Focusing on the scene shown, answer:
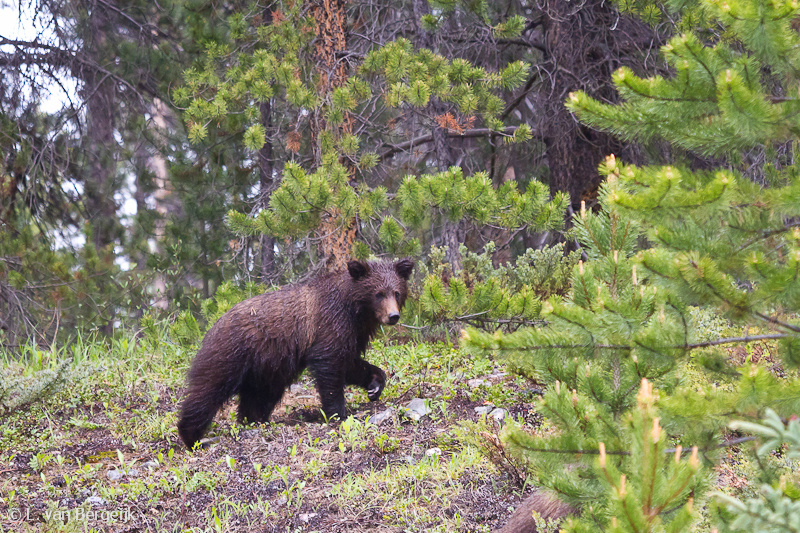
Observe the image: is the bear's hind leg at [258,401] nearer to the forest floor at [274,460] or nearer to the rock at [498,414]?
the forest floor at [274,460]

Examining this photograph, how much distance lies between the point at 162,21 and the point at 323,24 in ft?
17.1

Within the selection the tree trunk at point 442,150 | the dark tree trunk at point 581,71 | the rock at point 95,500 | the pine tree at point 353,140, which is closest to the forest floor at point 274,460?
the rock at point 95,500

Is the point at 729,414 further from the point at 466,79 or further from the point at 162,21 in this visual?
the point at 162,21

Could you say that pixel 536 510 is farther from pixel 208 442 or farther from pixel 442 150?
pixel 442 150

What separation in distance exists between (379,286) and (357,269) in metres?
0.24

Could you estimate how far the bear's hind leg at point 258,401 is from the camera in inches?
246

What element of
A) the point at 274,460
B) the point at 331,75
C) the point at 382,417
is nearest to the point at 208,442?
the point at 274,460

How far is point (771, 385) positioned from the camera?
2.58m

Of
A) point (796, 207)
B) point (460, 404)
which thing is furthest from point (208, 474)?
point (796, 207)

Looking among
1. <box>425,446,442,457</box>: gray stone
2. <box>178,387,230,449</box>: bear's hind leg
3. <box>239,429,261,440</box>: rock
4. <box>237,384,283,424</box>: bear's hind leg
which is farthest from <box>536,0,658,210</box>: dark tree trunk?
<box>178,387,230,449</box>: bear's hind leg

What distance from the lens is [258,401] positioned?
248 inches

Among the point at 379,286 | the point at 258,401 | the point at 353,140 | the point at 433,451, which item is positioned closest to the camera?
the point at 433,451

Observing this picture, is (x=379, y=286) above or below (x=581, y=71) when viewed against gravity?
below

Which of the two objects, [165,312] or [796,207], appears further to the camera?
[165,312]
